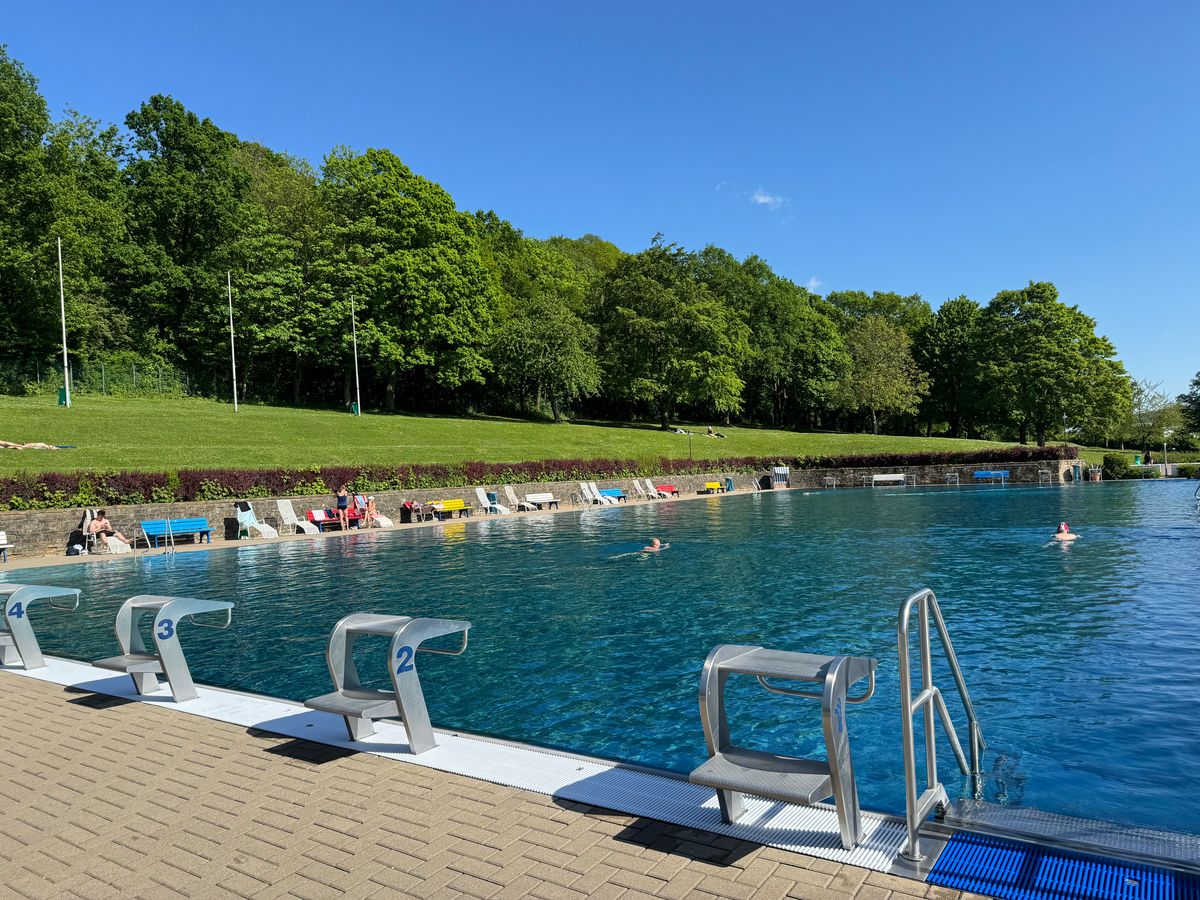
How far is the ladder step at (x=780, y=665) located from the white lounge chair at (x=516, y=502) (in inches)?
1083

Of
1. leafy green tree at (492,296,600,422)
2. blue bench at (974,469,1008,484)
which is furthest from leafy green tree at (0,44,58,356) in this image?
blue bench at (974,469,1008,484)

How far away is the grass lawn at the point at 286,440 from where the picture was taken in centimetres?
2734

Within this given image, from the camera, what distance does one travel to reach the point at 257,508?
23594 mm

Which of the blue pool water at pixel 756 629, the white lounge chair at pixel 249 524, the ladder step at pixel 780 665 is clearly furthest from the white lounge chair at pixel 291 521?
the ladder step at pixel 780 665

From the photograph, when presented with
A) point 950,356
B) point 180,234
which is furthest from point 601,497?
point 950,356

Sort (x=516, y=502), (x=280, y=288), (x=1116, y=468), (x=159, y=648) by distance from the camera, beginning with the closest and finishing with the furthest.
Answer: (x=159, y=648), (x=516, y=502), (x=1116, y=468), (x=280, y=288)

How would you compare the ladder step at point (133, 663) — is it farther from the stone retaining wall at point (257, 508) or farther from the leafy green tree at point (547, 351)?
the leafy green tree at point (547, 351)

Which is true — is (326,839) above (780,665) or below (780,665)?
below

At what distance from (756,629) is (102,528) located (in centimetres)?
1818

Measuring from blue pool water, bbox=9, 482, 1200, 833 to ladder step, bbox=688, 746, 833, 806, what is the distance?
1821 millimetres

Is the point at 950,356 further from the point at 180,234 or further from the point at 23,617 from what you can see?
the point at 23,617

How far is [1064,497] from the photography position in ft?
101

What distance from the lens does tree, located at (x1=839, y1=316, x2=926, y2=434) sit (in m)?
67.7

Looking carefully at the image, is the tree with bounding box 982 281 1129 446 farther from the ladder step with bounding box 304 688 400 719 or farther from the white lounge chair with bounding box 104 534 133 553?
the ladder step with bounding box 304 688 400 719
